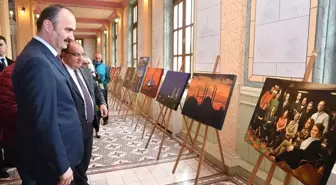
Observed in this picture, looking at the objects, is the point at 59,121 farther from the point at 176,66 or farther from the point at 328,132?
the point at 176,66

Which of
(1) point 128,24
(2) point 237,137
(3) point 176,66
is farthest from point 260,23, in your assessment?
(1) point 128,24

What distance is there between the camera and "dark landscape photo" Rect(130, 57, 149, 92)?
4.94 m

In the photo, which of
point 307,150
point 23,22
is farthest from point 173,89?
point 23,22

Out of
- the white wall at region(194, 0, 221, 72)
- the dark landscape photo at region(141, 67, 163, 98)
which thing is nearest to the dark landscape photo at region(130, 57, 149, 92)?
the dark landscape photo at region(141, 67, 163, 98)

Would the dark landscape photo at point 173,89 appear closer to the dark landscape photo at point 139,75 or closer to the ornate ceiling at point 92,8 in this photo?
the dark landscape photo at point 139,75

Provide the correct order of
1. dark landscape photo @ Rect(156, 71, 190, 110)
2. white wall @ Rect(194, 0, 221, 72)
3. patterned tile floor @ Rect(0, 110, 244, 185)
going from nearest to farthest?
patterned tile floor @ Rect(0, 110, 244, 185) < dark landscape photo @ Rect(156, 71, 190, 110) < white wall @ Rect(194, 0, 221, 72)

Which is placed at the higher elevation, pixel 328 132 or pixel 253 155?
pixel 328 132

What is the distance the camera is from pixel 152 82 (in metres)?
4.28

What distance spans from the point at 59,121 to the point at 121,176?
1.81 metres

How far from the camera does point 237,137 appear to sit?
306cm

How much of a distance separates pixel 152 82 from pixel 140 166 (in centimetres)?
155

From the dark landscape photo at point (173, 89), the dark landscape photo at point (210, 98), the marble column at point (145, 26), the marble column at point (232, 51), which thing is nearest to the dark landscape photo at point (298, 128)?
the dark landscape photo at point (210, 98)

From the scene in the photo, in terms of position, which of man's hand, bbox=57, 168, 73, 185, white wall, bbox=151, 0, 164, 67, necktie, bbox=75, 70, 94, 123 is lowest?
man's hand, bbox=57, 168, 73, 185

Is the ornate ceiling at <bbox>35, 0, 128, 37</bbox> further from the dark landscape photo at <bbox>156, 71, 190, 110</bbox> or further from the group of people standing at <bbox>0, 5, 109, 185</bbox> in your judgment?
the group of people standing at <bbox>0, 5, 109, 185</bbox>
